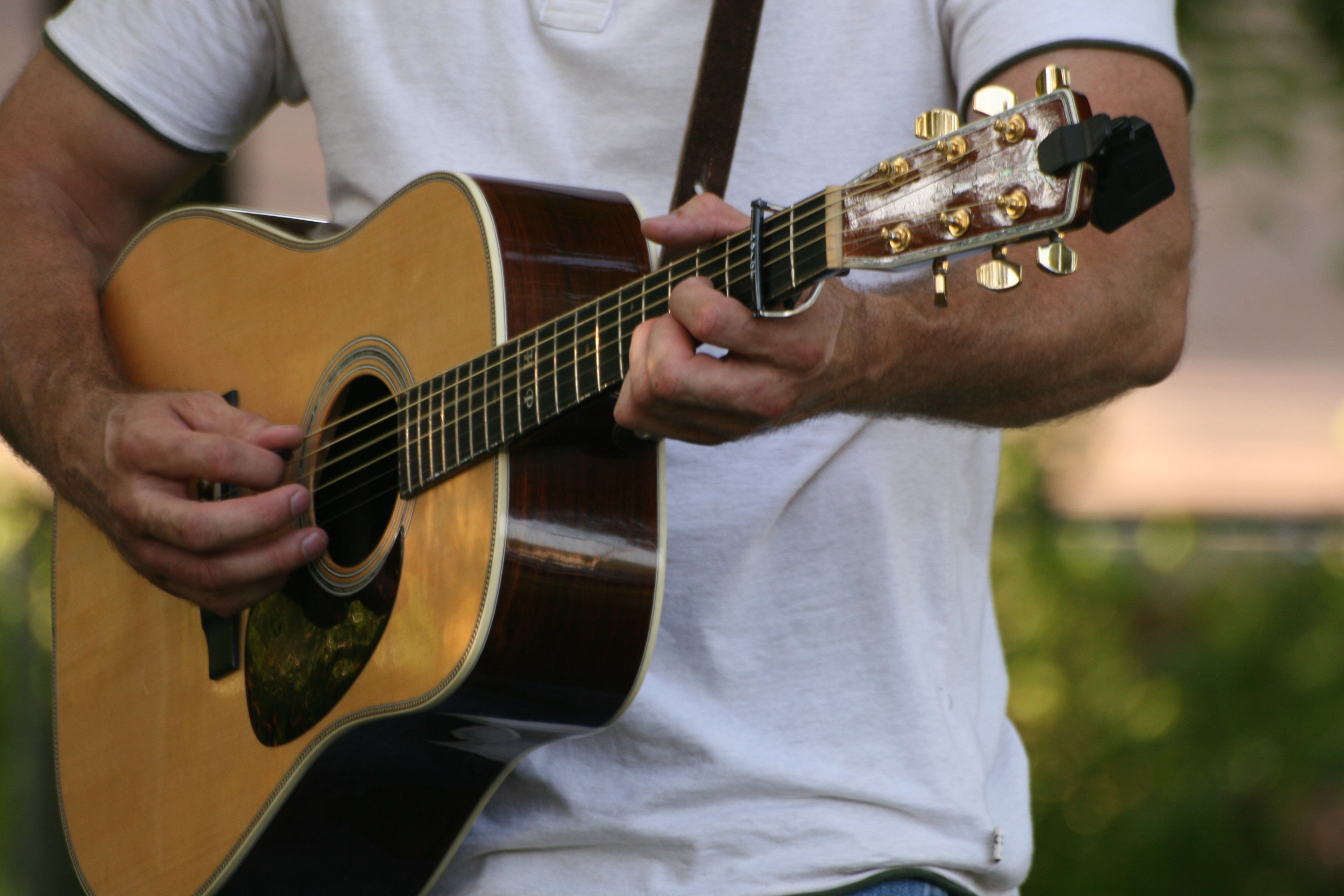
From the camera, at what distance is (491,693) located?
1.30 metres

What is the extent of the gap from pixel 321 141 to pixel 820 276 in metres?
1.00

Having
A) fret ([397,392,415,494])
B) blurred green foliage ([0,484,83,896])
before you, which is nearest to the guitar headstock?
fret ([397,392,415,494])

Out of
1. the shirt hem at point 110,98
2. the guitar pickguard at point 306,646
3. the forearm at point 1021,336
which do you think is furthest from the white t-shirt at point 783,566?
the shirt hem at point 110,98

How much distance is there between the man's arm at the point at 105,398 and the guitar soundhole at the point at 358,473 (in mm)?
43

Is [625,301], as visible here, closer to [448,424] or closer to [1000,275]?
[448,424]

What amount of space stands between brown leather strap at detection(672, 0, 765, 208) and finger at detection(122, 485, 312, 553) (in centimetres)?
56

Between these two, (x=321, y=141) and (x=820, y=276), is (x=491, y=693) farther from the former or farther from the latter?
(x=321, y=141)

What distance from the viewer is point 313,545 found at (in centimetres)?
151

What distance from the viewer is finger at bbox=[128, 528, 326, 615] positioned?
1514 mm

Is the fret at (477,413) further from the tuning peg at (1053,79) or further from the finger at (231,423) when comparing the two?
the tuning peg at (1053,79)

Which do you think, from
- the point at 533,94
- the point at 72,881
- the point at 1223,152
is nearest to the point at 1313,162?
the point at 1223,152

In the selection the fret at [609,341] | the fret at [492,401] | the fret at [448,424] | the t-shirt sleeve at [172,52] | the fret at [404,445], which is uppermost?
the t-shirt sleeve at [172,52]

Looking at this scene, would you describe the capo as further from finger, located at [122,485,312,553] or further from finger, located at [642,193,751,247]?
finger, located at [122,485,312,553]

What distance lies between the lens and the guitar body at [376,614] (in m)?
1.31
